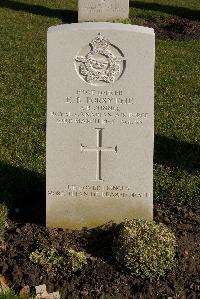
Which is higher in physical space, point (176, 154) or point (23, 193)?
point (176, 154)

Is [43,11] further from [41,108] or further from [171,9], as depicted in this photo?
→ [41,108]

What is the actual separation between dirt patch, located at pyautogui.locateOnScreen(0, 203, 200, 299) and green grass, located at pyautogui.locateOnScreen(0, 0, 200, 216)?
67 cm

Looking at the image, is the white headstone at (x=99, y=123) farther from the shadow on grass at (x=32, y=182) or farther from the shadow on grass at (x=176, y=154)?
the shadow on grass at (x=176, y=154)

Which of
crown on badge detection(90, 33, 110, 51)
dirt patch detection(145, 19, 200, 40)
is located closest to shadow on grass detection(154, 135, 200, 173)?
crown on badge detection(90, 33, 110, 51)

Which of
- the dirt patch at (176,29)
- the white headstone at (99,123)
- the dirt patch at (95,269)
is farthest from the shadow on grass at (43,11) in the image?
the dirt patch at (95,269)

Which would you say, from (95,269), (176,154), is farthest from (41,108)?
(95,269)

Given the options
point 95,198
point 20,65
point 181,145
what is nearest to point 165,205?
point 95,198

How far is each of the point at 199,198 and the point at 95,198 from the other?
1355 mm

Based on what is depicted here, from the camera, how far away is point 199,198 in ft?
21.0

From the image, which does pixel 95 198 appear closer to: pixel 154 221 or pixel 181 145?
pixel 154 221

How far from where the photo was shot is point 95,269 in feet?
16.8

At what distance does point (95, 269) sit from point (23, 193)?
1527mm

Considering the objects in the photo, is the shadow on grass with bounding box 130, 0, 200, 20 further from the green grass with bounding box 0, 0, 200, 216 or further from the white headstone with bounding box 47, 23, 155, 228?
the white headstone with bounding box 47, 23, 155, 228

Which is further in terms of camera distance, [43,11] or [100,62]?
[43,11]
